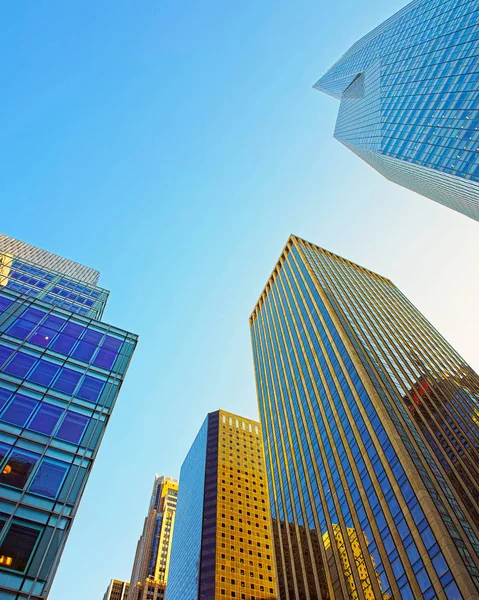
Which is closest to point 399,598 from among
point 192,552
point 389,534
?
point 389,534

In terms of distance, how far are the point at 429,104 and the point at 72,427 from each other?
87.8 meters

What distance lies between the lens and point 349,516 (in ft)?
181

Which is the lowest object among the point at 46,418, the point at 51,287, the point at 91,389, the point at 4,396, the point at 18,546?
the point at 18,546

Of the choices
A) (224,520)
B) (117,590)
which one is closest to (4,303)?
(224,520)

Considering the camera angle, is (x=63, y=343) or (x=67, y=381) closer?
(x=67, y=381)

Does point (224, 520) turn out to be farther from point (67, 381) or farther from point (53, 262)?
point (67, 381)

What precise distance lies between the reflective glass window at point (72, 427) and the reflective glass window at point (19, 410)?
1.88 meters

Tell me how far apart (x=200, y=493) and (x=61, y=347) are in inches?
4312

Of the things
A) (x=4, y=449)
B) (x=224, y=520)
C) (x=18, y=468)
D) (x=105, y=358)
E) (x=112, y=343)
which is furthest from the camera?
(x=224, y=520)

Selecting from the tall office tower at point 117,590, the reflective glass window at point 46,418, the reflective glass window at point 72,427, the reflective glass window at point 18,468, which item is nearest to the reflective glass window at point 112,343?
the reflective glass window at point 72,427

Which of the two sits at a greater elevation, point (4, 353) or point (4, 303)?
point (4, 303)

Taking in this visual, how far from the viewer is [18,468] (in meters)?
20.8

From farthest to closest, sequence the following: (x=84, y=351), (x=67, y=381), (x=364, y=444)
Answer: (x=364, y=444)
(x=84, y=351)
(x=67, y=381)

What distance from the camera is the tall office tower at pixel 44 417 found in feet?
59.8
